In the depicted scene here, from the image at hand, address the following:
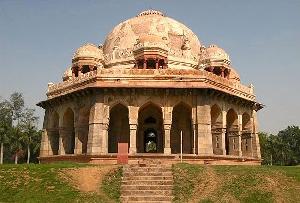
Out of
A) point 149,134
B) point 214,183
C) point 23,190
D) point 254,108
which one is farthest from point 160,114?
point 23,190

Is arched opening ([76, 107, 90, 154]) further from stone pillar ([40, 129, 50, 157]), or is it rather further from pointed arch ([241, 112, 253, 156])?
pointed arch ([241, 112, 253, 156])

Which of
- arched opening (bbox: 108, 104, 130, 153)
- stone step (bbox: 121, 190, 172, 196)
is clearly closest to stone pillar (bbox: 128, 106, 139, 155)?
arched opening (bbox: 108, 104, 130, 153)

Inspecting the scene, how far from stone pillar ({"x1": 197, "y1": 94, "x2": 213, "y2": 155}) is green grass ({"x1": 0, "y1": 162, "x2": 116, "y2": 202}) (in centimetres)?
980

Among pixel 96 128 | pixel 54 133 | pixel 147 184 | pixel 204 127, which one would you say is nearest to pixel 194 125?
pixel 204 127

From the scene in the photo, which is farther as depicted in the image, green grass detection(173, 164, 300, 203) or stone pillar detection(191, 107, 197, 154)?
stone pillar detection(191, 107, 197, 154)

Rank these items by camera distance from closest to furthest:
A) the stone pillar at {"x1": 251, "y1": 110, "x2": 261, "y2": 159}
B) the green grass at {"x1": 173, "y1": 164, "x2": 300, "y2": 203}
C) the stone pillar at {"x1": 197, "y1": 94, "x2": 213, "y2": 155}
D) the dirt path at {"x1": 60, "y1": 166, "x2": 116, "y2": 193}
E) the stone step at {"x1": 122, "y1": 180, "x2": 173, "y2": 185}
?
the green grass at {"x1": 173, "y1": 164, "x2": 300, "y2": 203} < the dirt path at {"x1": 60, "y1": 166, "x2": 116, "y2": 193} < the stone step at {"x1": 122, "y1": 180, "x2": 173, "y2": 185} < the stone pillar at {"x1": 197, "y1": 94, "x2": 213, "y2": 155} < the stone pillar at {"x1": 251, "y1": 110, "x2": 261, "y2": 159}

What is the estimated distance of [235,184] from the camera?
575 inches

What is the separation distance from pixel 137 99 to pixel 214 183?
34.5ft

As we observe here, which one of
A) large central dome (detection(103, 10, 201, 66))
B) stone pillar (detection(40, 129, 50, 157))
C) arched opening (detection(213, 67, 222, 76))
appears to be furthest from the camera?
large central dome (detection(103, 10, 201, 66))

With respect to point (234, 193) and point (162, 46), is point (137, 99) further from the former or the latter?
point (234, 193)

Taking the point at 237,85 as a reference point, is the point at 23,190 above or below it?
below

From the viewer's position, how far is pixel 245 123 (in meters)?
29.7

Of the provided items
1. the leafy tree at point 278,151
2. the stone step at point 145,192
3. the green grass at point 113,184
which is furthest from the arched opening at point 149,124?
the leafy tree at point 278,151

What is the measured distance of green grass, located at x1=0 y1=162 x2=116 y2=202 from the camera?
13484 mm
